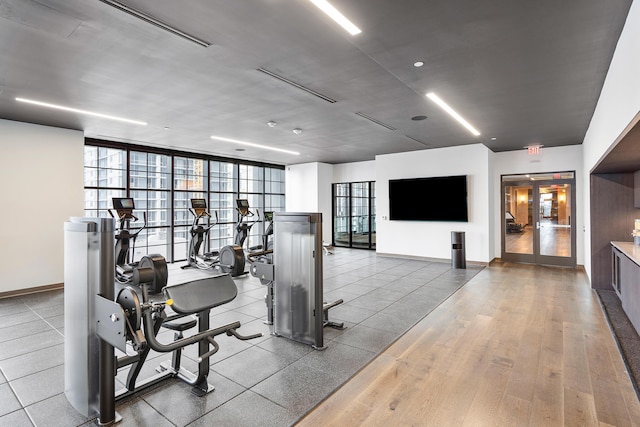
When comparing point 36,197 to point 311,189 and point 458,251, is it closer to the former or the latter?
point 311,189

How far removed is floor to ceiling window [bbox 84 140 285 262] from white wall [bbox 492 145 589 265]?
22.7ft

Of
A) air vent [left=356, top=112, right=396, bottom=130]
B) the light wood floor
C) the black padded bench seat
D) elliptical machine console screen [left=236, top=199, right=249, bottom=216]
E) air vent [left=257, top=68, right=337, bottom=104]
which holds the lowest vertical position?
the light wood floor

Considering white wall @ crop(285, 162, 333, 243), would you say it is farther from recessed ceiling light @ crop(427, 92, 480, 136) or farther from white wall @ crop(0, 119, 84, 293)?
white wall @ crop(0, 119, 84, 293)

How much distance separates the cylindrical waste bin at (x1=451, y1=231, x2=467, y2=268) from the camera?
770 centimetres

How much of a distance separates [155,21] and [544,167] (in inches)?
339

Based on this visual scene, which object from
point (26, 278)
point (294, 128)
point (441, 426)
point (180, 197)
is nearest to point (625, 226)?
point (441, 426)

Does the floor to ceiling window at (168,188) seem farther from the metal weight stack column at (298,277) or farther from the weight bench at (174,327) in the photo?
the weight bench at (174,327)

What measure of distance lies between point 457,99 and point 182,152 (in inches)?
275

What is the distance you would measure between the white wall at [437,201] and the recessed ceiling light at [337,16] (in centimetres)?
616

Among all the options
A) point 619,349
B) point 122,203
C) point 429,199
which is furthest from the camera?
point 429,199

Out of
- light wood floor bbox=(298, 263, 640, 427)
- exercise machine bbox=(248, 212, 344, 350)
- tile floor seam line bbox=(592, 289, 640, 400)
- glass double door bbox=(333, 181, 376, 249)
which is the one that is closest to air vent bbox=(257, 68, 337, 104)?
exercise machine bbox=(248, 212, 344, 350)

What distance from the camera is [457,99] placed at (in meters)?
4.74

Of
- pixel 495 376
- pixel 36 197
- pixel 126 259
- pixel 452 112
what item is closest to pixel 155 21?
pixel 495 376

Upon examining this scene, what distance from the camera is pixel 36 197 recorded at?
19.2 feet
